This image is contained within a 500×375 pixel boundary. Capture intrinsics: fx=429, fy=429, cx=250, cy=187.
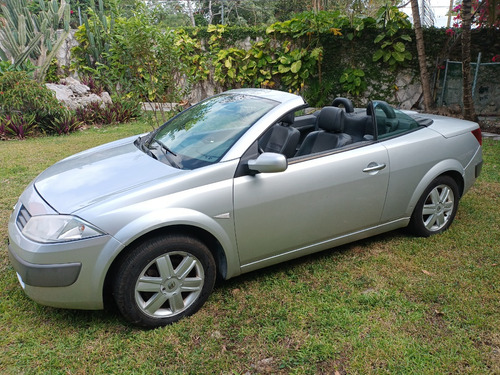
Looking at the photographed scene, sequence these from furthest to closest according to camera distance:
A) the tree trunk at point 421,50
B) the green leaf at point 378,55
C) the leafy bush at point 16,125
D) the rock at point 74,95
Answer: the rock at point 74,95 < the green leaf at point 378,55 < the leafy bush at point 16,125 < the tree trunk at point 421,50

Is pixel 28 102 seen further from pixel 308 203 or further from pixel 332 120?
pixel 308 203

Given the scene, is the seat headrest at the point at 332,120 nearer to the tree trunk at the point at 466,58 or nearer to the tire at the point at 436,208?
the tire at the point at 436,208

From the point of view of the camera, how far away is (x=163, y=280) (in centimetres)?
269

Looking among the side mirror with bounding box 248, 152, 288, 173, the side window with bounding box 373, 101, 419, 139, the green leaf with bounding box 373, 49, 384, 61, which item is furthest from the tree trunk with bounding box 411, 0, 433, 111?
the side mirror with bounding box 248, 152, 288, 173

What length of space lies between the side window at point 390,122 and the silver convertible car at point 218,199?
0.04 ft

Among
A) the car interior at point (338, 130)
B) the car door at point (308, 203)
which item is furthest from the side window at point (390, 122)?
the car door at point (308, 203)

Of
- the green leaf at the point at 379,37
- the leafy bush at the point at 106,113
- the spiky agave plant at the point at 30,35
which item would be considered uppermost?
the spiky agave plant at the point at 30,35

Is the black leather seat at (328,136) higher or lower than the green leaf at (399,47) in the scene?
lower

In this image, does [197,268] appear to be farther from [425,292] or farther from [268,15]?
[268,15]

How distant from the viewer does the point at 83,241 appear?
8.10 feet

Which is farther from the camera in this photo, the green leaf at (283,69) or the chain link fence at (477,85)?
the green leaf at (283,69)

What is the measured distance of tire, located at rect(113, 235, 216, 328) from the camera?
102 inches

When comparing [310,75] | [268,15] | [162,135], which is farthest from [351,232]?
[268,15]

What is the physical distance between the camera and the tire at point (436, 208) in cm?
381
